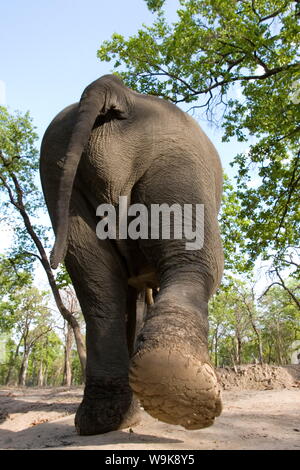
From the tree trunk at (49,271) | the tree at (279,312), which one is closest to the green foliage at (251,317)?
the tree at (279,312)

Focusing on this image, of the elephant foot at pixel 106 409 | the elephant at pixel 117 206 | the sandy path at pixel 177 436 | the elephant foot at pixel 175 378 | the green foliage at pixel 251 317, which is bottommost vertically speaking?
the sandy path at pixel 177 436

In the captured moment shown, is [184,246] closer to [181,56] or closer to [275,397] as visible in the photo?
[275,397]

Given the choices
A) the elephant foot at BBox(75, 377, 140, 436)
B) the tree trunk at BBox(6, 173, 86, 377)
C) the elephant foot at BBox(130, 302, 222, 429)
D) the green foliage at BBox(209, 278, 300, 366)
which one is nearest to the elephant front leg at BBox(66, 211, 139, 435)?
the elephant foot at BBox(75, 377, 140, 436)

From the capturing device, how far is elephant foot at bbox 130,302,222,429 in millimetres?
1372

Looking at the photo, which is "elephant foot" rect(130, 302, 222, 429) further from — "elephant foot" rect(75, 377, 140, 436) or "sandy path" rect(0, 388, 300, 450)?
"elephant foot" rect(75, 377, 140, 436)

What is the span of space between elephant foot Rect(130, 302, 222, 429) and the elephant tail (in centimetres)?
73

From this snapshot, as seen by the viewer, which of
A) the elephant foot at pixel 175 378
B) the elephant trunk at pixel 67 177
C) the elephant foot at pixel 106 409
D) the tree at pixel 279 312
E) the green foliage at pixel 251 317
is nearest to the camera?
the elephant foot at pixel 175 378

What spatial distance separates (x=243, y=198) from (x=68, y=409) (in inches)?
317

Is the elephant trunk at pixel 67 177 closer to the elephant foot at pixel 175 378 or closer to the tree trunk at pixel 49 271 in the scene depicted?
the elephant foot at pixel 175 378

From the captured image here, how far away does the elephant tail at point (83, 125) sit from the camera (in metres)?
1.95

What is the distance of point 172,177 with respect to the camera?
2193mm

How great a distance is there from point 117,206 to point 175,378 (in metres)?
1.21

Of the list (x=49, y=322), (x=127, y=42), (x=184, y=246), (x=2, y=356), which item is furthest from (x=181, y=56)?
(x=2, y=356)

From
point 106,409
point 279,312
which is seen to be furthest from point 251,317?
point 106,409
